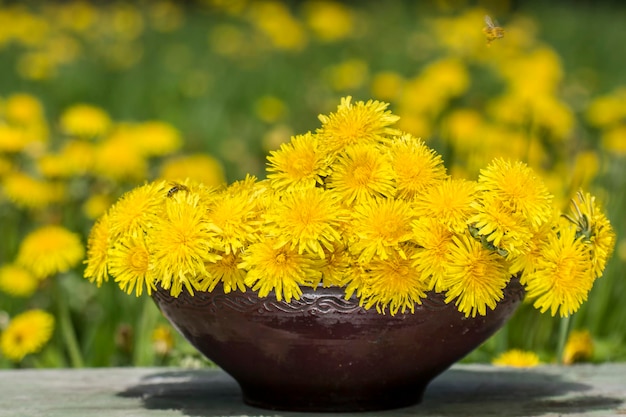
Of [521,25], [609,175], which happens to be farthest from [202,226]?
[521,25]

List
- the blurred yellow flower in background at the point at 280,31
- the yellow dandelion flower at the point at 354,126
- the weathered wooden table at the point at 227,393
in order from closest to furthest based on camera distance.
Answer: the yellow dandelion flower at the point at 354,126 → the weathered wooden table at the point at 227,393 → the blurred yellow flower in background at the point at 280,31

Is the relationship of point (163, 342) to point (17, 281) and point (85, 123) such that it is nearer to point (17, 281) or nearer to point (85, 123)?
point (17, 281)

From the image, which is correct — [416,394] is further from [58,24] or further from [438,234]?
[58,24]

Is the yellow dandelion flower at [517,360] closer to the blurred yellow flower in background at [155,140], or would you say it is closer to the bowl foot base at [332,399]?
the bowl foot base at [332,399]

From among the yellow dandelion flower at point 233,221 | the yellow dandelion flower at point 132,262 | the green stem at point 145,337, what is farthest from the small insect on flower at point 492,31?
the green stem at point 145,337

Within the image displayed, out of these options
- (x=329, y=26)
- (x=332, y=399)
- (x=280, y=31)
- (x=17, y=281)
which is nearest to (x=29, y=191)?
(x=17, y=281)
